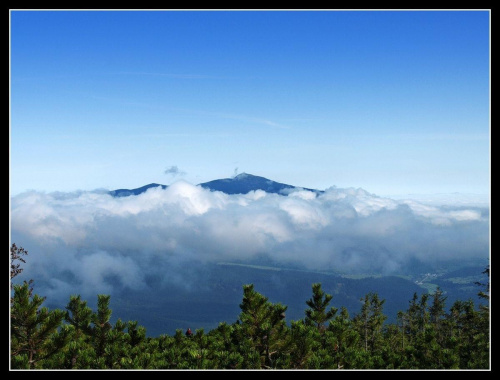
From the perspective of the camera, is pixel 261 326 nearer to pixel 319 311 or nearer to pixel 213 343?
pixel 213 343

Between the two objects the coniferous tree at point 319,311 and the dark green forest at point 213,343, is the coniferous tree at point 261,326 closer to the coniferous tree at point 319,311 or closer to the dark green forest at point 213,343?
the dark green forest at point 213,343

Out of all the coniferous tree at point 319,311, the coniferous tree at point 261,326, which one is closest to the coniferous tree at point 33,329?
the coniferous tree at point 261,326

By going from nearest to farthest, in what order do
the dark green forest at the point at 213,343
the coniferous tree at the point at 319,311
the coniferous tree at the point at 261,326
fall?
the dark green forest at the point at 213,343 < the coniferous tree at the point at 261,326 < the coniferous tree at the point at 319,311

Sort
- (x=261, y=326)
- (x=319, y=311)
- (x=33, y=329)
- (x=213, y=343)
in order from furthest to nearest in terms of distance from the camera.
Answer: (x=319, y=311)
(x=213, y=343)
(x=261, y=326)
(x=33, y=329)

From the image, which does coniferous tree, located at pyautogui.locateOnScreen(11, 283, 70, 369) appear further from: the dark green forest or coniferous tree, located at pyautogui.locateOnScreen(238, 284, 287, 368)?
coniferous tree, located at pyautogui.locateOnScreen(238, 284, 287, 368)

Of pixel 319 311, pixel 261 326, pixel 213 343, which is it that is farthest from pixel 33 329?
pixel 319 311

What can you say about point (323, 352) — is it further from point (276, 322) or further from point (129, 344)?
point (129, 344)

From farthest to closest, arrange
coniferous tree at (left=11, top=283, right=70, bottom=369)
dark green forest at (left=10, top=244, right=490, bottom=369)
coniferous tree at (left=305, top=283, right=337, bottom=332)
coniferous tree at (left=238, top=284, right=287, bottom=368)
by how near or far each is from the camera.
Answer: coniferous tree at (left=305, top=283, right=337, bottom=332) < coniferous tree at (left=238, top=284, right=287, bottom=368) < dark green forest at (left=10, top=244, right=490, bottom=369) < coniferous tree at (left=11, top=283, right=70, bottom=369)

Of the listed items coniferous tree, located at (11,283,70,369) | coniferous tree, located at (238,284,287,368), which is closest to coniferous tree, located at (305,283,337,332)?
coniferous tree, located at (238,284,287,368)
